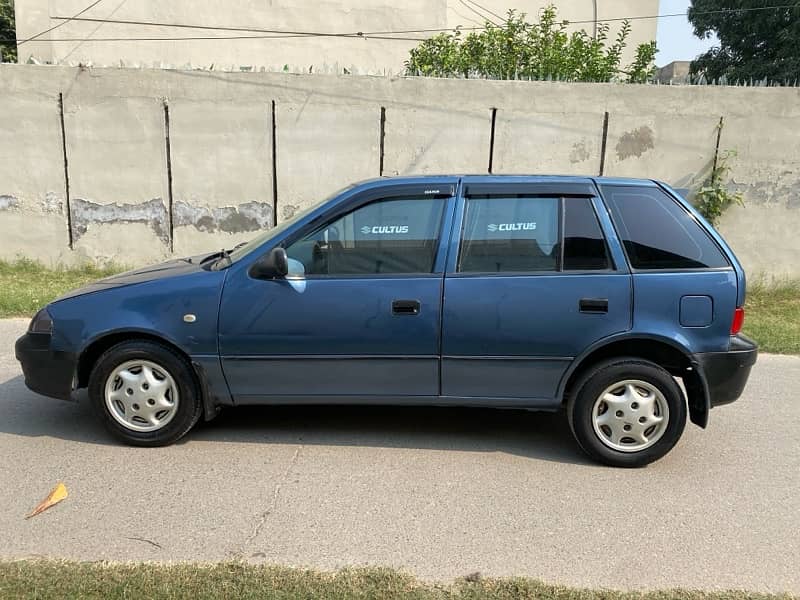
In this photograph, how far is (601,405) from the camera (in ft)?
13.2

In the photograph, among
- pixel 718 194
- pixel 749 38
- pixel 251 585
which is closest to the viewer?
pixel 251 585

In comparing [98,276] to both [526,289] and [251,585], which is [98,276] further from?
[251,585]

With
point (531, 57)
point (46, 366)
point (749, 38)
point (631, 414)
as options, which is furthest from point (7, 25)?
point (631, 414)

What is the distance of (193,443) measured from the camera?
4.32 meters

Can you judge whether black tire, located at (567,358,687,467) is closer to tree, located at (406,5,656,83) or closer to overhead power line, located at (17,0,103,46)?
tree, located at (406,5,656,83)

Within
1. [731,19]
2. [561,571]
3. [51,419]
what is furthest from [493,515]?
[731,19]

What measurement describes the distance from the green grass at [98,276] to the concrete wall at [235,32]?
11092 millimetres

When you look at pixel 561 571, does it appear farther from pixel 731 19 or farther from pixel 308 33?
pixel 731 19

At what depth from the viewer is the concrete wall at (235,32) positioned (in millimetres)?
18969

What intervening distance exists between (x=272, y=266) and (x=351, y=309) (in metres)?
0.54

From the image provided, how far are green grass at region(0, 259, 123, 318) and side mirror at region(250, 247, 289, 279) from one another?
15.9 feet

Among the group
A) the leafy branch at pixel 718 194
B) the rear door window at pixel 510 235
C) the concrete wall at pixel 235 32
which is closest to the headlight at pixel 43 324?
the rear door window at pixel 510 235

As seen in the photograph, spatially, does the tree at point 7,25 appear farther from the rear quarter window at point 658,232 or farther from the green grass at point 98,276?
the rear quarter window at point 658,232

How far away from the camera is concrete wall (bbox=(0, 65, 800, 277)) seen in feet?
29.4
